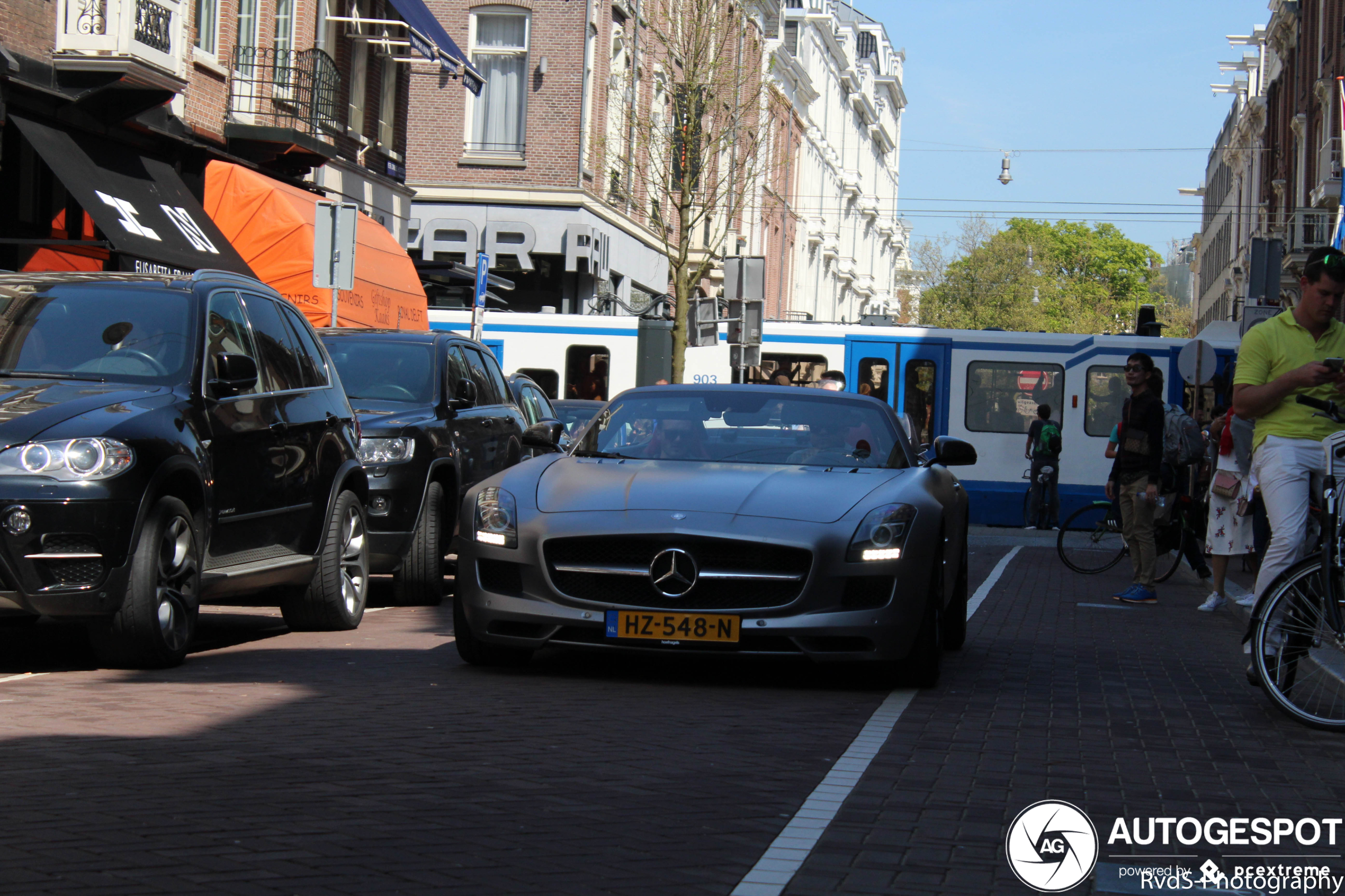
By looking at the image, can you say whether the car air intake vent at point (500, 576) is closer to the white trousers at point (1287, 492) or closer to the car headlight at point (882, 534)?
the car headlight at point (882, 534)

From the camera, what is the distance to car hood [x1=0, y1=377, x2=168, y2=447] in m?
7.11

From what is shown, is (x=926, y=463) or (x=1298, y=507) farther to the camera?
(x=926, y=463)

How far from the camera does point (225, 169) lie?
22.9 m

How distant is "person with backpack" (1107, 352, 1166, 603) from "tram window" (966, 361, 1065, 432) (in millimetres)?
12439

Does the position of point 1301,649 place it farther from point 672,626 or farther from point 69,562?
point 69,562

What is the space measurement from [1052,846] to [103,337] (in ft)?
17.8

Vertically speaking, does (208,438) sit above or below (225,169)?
below

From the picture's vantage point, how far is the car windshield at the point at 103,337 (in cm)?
809

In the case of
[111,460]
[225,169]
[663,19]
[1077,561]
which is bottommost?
[1077,561]

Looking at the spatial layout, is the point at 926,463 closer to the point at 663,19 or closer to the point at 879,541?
the point at 879,541

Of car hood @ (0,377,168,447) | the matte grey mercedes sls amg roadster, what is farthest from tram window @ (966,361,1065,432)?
car hood @ (0,377,168,447)

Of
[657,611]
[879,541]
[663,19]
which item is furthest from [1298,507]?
[663,19]

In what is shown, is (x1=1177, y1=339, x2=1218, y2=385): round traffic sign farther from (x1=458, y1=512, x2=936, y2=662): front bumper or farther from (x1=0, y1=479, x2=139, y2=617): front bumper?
(x1=0, y1=479, x2=139, y2=617): front bumper

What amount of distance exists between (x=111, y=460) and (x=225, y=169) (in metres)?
16.5
